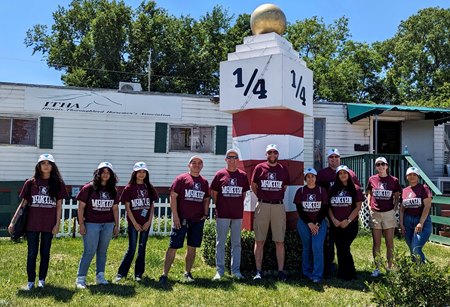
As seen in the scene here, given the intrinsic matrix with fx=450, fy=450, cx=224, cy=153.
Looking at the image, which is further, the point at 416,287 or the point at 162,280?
the point at 162,280

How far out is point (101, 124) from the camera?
41.9 feet

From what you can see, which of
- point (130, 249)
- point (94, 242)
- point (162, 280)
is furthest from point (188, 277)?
point (94, 242)

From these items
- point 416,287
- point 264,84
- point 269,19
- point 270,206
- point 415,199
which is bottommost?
point 416,287

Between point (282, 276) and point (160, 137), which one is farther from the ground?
point (160, 137)

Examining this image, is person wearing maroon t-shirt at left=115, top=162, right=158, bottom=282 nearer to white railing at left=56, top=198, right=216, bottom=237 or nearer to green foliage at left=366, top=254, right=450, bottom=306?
green foliage at left=366, top=254, right=450, bottom=306

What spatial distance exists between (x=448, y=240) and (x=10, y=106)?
37.2ft

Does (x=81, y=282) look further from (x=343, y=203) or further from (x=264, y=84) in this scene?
(x=264, y=84)

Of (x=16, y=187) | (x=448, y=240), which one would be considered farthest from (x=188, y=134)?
(x=448, y=240)

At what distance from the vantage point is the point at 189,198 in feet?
19.7

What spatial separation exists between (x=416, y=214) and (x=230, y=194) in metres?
2.59

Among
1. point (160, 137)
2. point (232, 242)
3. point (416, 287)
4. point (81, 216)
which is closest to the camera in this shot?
point (416, 287)

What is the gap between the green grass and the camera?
5094 mm

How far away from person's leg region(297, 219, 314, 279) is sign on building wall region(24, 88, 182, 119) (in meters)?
7.70

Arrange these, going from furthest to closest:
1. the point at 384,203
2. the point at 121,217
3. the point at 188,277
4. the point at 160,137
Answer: the point at 160,137 < the point at 121,217 < the point at 384,203 < the point at 188,277
